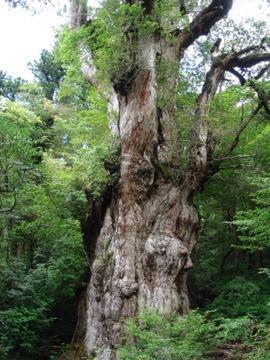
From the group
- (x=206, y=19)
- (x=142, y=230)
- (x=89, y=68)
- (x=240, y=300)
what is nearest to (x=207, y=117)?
(x=206, y=19)

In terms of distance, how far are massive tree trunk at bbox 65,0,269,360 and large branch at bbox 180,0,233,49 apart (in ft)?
3.18

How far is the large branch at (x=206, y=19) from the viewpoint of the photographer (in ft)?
35.4

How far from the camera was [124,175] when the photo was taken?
8.66m

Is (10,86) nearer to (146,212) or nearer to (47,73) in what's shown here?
(47,73)

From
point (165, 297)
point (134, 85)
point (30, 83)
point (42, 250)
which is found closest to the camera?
point (165, 297)

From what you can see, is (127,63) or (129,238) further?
(127,63)

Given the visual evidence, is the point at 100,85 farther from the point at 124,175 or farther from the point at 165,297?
the point at 165,297

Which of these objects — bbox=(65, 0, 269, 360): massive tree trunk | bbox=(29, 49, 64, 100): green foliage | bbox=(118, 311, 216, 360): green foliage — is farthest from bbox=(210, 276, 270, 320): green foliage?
bbox=(29, 49, 64, 100): green foliage

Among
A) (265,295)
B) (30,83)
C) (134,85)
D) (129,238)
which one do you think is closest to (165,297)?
(129,238)

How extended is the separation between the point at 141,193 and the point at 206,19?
5242 mm

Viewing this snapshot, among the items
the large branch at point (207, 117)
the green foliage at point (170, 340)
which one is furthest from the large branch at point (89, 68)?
the green foliage at point (170, 340)

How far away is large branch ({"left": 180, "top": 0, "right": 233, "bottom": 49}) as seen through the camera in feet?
35.4

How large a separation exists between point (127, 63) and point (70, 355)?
6.00 meters

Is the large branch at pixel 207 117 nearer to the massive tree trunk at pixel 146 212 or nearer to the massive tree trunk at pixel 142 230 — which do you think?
the massive tree trunk at pixel 146 212
